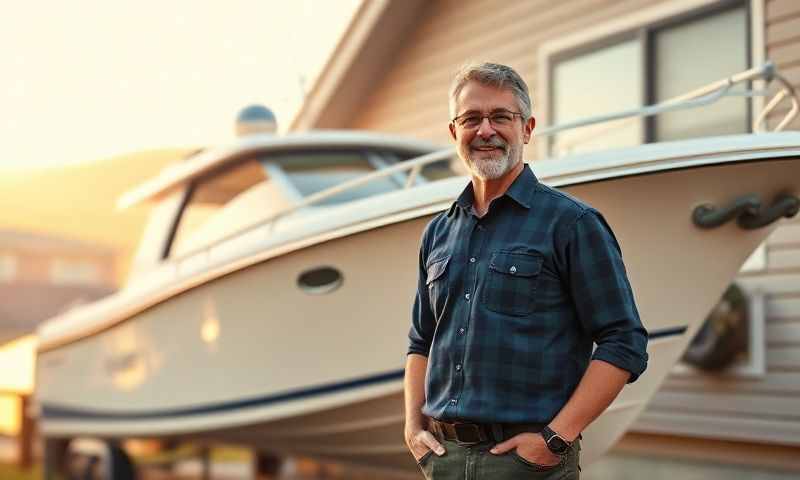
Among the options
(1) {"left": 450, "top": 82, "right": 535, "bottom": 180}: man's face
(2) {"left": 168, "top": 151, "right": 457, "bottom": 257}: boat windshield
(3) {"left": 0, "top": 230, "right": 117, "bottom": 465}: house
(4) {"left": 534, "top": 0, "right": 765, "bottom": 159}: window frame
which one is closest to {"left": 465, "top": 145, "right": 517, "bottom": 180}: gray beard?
(1) {"left": 450, "top": 82, "right": 535, "bottom": 180}: man's face

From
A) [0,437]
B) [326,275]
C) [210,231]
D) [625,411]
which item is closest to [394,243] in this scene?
[326,275]

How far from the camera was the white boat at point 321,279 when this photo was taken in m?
4.59

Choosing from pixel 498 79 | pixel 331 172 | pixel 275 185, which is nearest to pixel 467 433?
pixel 498 79

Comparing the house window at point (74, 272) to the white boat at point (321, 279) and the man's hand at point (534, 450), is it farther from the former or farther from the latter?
the man's hand at point (534, 450)

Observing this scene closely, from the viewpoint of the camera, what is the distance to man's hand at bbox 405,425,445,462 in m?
2.56

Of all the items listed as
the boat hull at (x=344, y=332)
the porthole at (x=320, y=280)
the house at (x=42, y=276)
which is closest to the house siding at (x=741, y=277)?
the boat hull at (x=344, y=332)

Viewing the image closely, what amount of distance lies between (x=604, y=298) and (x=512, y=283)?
22 centimetres

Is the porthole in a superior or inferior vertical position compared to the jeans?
superior

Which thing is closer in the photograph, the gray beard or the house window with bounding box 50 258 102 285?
the gray beard

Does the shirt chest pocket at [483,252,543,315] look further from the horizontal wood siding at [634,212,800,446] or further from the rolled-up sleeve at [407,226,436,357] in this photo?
the horizontal wood siding at [634,212,800,446]

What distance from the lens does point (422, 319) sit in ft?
9.37

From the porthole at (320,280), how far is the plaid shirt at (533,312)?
2.80 m

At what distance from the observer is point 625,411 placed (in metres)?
5.04

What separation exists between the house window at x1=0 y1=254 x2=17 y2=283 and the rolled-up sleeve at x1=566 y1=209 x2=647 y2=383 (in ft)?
151
